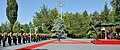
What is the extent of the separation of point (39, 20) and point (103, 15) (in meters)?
19.2

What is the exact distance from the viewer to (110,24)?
58188mm

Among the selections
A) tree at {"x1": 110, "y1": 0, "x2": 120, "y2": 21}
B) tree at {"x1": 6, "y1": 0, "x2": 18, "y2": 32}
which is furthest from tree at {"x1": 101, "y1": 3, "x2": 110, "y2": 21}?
tree at {"x1": 6, "y1": 0, "x2": 18, "y2": 32}

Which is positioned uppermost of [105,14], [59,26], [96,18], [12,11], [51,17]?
[12,11]

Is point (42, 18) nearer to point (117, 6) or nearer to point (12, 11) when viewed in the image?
point (12, 11)

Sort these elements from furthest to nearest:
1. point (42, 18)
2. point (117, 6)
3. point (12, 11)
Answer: point (42, 18) → point (117, 6) → point (12, 11)

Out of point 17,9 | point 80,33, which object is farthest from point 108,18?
point 17,9

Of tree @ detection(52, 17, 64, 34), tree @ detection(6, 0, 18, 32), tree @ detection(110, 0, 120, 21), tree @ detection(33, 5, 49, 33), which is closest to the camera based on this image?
tree @ detection(6, 0, 18, 32)

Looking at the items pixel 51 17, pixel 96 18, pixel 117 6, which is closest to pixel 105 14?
pixel 96 18

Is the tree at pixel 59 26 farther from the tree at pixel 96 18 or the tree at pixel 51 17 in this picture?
the tree at pixel 96 18

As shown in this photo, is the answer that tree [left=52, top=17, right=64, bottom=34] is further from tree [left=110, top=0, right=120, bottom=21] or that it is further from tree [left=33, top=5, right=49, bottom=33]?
tree [left=110, top=0, right=120, bottom=21]

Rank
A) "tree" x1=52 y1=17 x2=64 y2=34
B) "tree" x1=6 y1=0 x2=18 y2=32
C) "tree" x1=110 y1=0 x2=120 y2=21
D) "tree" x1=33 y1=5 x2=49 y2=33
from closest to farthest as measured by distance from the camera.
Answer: "tree" x1=6 y1=0 x2=18 y2=32, "tree" x1=110 y1=0 x2=120 y2=21, "tree" x1=52 y1=17 x2=64 y2=34, "tree" x1=33 y1=5 x2=49 y2=33

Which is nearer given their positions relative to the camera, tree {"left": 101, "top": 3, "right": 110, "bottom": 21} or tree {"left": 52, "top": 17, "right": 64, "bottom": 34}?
tree {"left": 52, "top": 17, "right": 64, "bottom": 34}

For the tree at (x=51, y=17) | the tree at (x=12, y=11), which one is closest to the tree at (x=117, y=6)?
the tree at (x=12, y=11)

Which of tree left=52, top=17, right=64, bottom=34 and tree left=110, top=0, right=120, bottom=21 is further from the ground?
tree left=110, top=0, right=120, bottom=21
